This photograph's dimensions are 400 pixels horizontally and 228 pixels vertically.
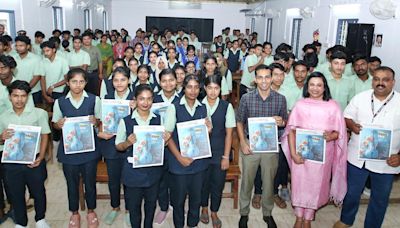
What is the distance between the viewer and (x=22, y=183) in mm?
3238

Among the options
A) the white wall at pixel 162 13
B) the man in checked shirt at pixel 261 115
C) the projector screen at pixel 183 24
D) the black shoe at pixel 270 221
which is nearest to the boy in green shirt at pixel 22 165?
the man in checked shirt at pixel 261 115

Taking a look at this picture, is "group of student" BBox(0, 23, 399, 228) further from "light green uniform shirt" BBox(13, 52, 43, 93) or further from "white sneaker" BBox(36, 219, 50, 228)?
"light green uniform shirt" BBox(13, 52, 43, 93)

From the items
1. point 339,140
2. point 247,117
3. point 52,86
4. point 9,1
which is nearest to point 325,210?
point 339,140

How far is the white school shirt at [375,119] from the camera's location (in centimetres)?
309

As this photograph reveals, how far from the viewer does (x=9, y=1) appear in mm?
7457

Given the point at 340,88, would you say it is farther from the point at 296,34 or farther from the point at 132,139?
the point at 296,34

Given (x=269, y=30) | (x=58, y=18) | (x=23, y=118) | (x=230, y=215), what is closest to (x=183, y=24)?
(x=269, y=30)

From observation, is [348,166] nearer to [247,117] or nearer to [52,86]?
[247,117]

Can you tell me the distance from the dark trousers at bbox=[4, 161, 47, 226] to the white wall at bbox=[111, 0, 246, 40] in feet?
57.6

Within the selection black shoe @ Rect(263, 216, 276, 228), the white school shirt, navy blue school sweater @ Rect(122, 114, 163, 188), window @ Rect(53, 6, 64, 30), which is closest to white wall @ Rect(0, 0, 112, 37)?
window @ Rect(53, 6, 64, 30)

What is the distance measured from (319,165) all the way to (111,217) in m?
2.07

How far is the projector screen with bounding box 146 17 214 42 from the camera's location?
65.9ft

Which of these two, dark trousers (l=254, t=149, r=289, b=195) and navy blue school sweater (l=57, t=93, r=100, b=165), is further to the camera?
dark trousers (l=254, t=149, r=289, b=195)

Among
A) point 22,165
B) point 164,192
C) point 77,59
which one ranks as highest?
point 77,59
